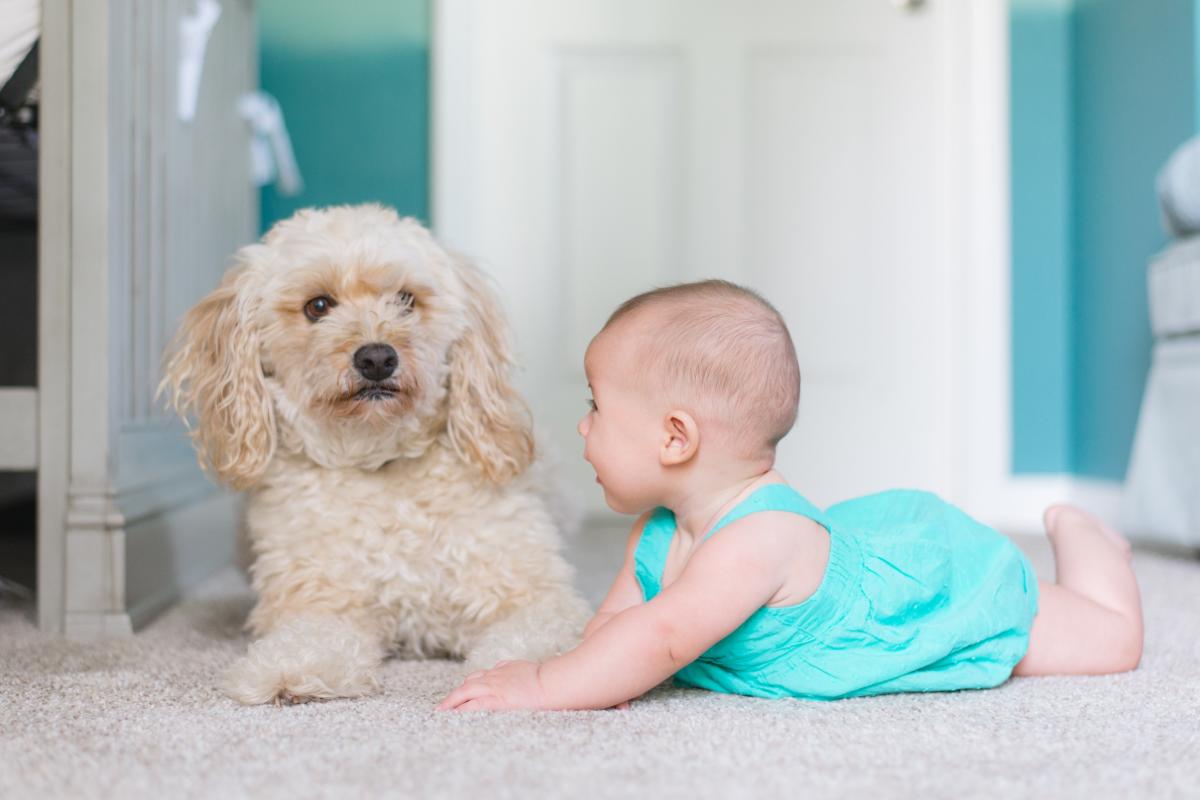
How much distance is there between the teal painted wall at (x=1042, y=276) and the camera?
11.0 ft

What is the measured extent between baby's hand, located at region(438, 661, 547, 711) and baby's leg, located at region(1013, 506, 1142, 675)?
0.59 m

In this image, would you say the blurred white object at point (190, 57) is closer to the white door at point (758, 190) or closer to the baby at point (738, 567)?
the white door at point (758, 190)

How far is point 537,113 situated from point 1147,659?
244cm

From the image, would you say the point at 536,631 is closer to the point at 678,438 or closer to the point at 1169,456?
the point at 678,438

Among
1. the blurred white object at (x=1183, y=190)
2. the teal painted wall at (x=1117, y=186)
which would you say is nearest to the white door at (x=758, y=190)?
the teal painted wall at (x=1117, y=186)

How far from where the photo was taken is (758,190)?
11.1 ft

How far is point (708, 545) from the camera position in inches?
43.5

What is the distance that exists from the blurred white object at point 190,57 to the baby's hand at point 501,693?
1471 millimetres

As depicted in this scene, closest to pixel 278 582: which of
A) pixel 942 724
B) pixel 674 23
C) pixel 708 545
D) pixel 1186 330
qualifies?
pixel 708 545

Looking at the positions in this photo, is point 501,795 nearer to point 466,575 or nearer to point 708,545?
point 708,545

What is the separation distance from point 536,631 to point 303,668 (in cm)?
28

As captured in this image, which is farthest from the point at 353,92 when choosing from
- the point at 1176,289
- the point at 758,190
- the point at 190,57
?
the point at 1176,289

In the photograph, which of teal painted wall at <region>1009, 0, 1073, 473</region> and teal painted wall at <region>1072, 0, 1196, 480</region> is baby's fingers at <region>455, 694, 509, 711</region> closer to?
teal painted wall at <region>1072, 0, 1196, 480</region>

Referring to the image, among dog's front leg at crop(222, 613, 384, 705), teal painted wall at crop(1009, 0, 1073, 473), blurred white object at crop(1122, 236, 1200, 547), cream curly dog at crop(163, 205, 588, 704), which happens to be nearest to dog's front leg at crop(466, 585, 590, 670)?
cream curly dog at crop(163, 205, 588, 704)
